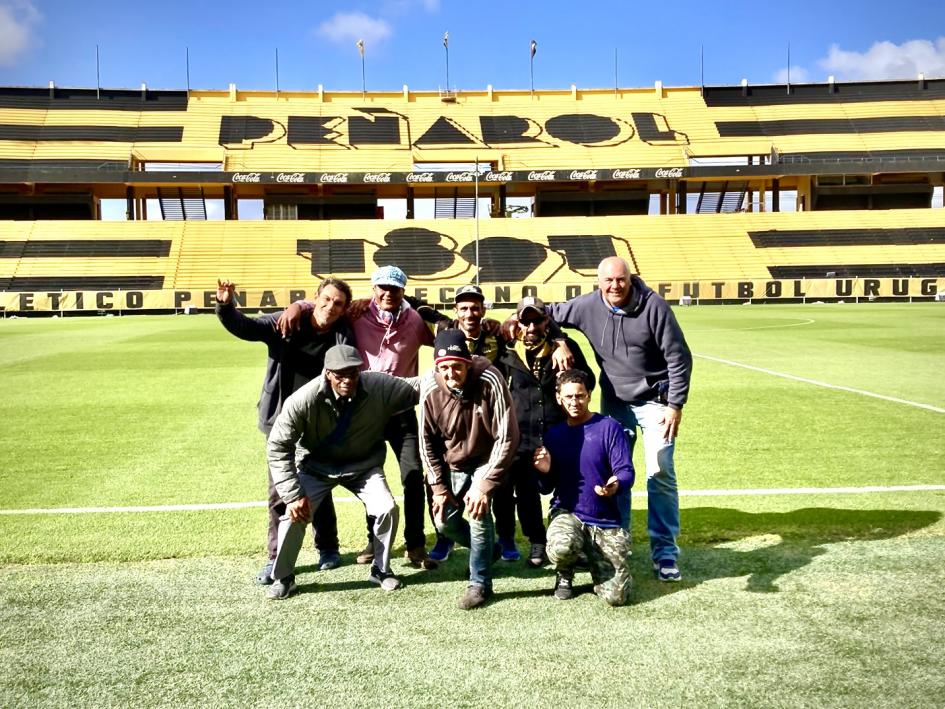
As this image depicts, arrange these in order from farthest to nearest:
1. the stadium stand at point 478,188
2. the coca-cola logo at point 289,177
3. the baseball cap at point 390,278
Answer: the coca-cola logo at point 289,177
the stadium stand at point 478,188
the baseball cap at point 390,278

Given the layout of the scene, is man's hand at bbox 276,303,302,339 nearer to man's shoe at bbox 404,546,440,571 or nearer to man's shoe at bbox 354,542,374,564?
man's shoe at bbox 354,542,374,564

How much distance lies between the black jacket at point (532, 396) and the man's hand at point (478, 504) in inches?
30.7

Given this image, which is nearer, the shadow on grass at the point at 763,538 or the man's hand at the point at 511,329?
the shadow on grass at the point at 763,538

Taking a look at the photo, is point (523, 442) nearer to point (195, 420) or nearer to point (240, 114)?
point (195, 420)

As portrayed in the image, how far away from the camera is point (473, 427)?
514cm

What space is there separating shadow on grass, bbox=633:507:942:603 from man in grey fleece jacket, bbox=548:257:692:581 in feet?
0.91

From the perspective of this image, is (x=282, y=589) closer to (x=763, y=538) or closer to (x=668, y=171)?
(x=763, y=538)

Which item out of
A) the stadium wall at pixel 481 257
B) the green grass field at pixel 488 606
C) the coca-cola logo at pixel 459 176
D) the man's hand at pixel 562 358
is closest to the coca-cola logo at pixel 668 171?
the stadium wall at pixel 481 257

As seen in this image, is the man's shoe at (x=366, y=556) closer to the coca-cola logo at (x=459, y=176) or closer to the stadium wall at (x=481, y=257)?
the stadium wall at (x=481, y=257)

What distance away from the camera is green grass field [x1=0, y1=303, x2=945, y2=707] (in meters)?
3.83

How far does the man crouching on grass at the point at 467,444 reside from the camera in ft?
16.4

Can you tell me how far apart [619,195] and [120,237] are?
35.2 metres

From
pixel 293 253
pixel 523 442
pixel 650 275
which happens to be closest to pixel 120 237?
pixel 293 253

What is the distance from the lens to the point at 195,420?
37.9ft
